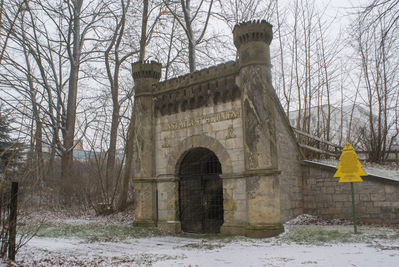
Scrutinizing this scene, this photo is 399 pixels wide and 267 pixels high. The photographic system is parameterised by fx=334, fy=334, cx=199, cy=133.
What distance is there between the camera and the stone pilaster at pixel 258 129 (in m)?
9.60

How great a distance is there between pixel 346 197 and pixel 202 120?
Result: 18.6 feet

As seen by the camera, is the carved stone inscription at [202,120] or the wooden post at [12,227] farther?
the carved stone inscription at [202,120]

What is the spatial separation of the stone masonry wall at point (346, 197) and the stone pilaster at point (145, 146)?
18.8ft

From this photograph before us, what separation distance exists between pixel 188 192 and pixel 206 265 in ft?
19.1

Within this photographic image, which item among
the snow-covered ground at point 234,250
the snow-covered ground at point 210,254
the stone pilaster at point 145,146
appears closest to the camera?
the snow-covered ground at point 210,254

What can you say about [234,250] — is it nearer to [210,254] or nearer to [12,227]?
[210,254]

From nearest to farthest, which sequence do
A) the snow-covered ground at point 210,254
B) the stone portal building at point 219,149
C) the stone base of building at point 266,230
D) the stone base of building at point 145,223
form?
the snow-covered ground at point 210,254 < the stone base of building at point 266,230 < the stone portal building at point 219,149 < the stone base of building at point 145,223

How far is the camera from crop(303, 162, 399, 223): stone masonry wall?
10781 millimetres

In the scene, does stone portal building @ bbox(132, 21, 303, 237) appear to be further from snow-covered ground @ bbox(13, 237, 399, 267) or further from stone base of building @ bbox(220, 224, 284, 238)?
snow-covered ground @ bbox(13, 237, 399, 267)

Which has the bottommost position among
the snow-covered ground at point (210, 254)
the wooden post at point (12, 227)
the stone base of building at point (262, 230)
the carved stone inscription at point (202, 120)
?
the snow-covered ground at point (210, 254)

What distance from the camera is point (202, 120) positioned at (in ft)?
38.1

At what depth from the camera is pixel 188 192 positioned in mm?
12359

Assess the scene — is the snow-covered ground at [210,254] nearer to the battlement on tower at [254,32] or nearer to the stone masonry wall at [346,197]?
the stone masonry wall at [346,197]

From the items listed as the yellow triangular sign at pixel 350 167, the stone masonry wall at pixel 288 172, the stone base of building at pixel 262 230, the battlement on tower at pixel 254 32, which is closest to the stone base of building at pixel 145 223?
the stone base of building at pixel 262 230
